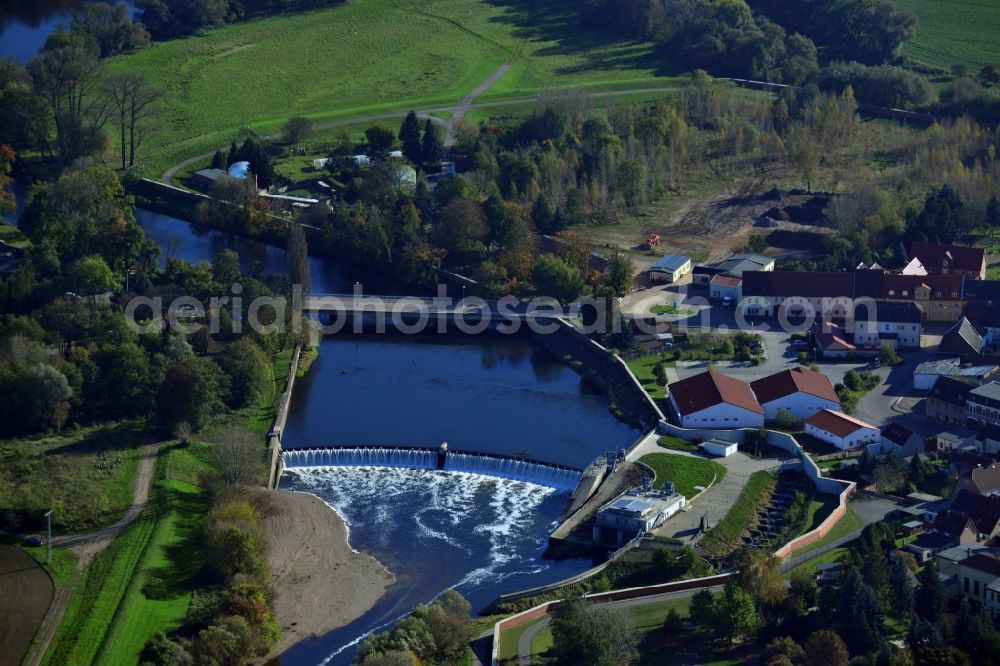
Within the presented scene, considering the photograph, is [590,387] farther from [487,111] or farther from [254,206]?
[487,111]

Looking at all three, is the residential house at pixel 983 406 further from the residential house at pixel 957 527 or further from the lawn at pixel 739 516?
the residential house at pixel 957 527

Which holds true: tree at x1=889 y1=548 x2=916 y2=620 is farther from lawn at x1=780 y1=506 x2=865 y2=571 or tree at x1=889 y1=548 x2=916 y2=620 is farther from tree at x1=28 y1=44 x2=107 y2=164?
tree at x1=28 y1=44 x2=107 y2=164

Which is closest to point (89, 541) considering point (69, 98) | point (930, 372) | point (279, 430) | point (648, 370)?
point (279, 430)

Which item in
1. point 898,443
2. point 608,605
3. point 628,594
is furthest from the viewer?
point 898,443

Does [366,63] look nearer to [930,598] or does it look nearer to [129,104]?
[129,104]

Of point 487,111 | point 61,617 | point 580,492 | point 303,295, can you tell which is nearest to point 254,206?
point 303,295

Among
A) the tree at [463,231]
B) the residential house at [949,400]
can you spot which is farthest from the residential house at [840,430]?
the tree at [463,231]
